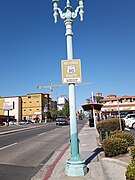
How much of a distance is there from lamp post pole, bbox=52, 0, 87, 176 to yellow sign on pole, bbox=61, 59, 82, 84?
0.55ft

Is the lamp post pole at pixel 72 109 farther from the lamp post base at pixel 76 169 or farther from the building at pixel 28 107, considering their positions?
the building at pixel 28 107

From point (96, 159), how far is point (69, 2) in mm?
5755

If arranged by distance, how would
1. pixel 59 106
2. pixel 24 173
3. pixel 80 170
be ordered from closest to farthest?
pixel 80 170 < pixel 24 173 < pixel 59 106

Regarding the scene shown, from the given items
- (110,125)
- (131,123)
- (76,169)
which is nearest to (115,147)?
(76,169)

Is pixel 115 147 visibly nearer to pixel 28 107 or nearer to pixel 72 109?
pixel 72 109

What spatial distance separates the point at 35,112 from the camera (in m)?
122

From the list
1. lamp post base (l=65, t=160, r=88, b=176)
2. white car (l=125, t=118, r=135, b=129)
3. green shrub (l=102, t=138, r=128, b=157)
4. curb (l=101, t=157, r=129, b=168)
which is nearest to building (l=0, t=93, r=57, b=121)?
white car (l=125, t=118, r=135, b=129)

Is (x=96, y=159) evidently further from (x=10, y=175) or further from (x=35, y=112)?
(x=35, y=112)

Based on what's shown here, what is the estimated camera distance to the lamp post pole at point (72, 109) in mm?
7309

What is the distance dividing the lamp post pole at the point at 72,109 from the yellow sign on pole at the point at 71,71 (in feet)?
0.55

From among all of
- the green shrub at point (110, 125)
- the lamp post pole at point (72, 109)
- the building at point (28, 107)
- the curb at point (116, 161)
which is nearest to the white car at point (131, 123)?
the green shrub at point (110, 125)

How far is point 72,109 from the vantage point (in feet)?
25.3

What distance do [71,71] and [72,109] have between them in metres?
1.12

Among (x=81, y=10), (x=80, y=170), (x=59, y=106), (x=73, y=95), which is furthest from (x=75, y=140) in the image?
(x=59, y=106)
